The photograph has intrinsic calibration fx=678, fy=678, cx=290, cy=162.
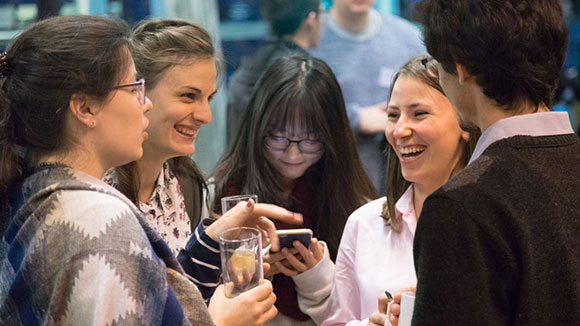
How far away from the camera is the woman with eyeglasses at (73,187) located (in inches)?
50.8

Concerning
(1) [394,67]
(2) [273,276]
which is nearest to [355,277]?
(2) [273,276]

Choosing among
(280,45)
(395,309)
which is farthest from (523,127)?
(280,45)

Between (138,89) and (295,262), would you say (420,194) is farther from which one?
(138,89)

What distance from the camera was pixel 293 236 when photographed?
7.50ft

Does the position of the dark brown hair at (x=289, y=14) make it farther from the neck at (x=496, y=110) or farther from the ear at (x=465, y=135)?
the neck at (x=496, y=110)

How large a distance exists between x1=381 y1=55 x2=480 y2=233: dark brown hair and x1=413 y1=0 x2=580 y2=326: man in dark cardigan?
888 mm

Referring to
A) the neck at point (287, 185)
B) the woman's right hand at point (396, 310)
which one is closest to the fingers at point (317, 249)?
the neck at point (287, 185)

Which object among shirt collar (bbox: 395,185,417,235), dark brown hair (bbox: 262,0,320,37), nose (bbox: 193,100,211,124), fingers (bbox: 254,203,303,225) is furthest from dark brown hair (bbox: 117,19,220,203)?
dark brown hair (bbox: 262,0,320,37)

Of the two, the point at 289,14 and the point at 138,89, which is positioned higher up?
the point at 138,89

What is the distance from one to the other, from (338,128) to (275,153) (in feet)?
0.90

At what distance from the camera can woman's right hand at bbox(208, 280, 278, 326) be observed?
1.66 meters

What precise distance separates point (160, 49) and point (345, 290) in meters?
1.03

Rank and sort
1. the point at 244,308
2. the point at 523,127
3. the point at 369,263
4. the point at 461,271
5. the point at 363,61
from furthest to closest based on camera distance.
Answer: the point at 363,61 → the point at 369,263 → the point at 244,308 → the point at 523,127 → the point at 461,271

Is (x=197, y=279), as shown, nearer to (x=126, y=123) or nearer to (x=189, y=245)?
(x=189, y=245)
